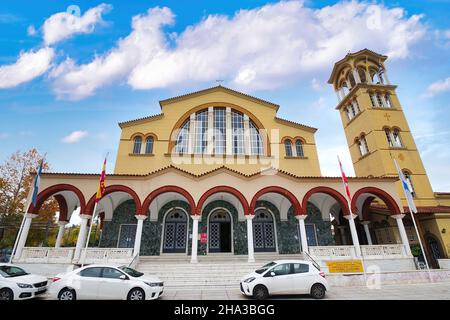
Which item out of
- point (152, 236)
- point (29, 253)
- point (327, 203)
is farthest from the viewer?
point (327, 203)

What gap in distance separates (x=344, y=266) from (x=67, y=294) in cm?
1245

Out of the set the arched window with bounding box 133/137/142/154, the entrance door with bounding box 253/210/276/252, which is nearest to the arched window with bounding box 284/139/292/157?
the entrance door with bounding box 253/210/276/252

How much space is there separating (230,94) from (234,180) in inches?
385

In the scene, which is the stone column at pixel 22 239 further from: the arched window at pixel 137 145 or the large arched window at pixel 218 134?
the large arched window at pixel 218 134

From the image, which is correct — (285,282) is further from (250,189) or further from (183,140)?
(183,140)

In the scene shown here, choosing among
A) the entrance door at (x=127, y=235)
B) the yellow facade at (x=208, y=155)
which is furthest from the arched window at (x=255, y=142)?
the entrance door at (x=127, y=235)

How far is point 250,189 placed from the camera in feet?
49.9

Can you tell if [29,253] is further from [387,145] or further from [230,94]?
[387,145]

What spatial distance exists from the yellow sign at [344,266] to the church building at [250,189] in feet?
5.68

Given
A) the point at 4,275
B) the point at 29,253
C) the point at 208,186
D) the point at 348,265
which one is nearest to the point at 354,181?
the point at 348,265

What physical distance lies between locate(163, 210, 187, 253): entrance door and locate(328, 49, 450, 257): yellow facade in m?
17.0

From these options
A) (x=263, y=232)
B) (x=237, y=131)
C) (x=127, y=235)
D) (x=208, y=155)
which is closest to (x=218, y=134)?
(x=237, y=131)

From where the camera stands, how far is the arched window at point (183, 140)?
19266 millimetres

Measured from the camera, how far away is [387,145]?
2009cm
